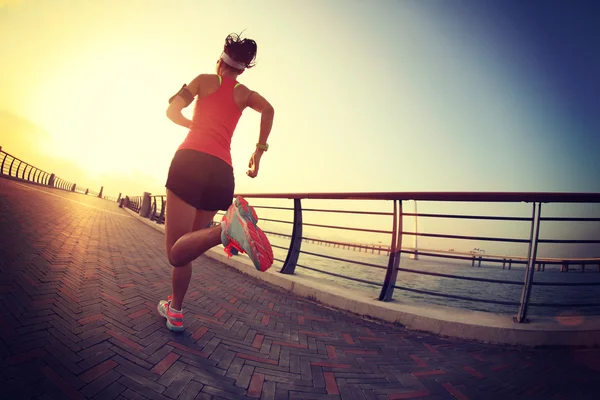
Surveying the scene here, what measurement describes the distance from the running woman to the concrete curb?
190 centimetres

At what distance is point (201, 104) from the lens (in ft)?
6.12

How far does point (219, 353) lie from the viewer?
1.75 metres

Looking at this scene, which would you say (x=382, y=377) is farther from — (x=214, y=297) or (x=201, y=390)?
(x=214, y=297)

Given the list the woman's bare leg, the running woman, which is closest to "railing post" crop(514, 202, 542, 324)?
the running woman

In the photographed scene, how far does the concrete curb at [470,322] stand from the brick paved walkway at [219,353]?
0.11m

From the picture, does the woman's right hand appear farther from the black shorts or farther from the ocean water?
the ocean water

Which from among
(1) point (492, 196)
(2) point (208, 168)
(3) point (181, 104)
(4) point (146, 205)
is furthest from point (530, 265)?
(4) point (146, 205)

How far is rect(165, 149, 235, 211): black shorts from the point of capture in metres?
1.69

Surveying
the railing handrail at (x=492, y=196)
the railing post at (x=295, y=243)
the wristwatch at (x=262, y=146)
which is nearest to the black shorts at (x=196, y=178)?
the wristwatch at (x=262, y=146)

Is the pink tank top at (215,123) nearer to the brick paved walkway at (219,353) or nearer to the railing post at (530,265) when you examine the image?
the brick paved walkway at (219,353)

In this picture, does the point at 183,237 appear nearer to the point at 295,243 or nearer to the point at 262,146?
the point at 262,146

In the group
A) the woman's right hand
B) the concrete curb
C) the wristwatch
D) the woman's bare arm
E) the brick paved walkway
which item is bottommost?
the brick paved walkway

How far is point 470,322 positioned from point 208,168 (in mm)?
3022

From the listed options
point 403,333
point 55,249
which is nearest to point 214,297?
point 403,333
